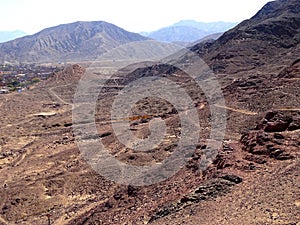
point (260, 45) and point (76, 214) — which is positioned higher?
point (260, 45)

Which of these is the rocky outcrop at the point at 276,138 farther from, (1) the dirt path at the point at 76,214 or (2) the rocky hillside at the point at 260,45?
(2) the rocky hillside at the point at 260,45

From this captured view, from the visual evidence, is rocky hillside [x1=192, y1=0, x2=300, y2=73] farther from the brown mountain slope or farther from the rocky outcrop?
the rocky outcrop

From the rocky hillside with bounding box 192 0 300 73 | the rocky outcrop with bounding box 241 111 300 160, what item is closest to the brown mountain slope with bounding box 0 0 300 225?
the rocky outcrop with bounding box 241 111 300 160

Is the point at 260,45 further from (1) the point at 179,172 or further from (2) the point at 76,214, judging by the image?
(2) the point at 76,214

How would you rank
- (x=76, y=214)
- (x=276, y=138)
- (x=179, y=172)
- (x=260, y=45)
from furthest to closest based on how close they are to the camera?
(x=260, y=45), (x=76, y=214), (x=179, y=172), (x=276, y=138)

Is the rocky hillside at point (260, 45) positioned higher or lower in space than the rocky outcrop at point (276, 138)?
higher

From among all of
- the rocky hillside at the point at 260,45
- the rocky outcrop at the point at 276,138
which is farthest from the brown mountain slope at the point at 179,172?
the rocky hillside at the point at 260,45

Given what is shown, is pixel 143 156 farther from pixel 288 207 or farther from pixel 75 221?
pixel 288 207

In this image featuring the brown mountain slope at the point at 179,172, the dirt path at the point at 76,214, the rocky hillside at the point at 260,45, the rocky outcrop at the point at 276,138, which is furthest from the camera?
the rocky hillside at the point at 260,45

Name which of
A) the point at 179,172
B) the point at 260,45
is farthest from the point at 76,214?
the point at 260,45

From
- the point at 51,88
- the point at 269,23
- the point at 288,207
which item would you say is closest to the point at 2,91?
the point at 51,88

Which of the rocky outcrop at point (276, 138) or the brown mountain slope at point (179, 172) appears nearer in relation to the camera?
the brown mountain slope at point (179, 172)
